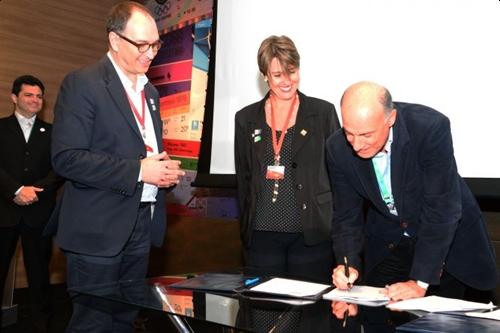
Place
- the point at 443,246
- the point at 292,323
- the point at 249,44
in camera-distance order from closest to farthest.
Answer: the point at 292,323
the point at 443,246
the point at 249,44

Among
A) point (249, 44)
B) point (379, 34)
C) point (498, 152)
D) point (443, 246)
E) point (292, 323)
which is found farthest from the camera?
point (249, 44)

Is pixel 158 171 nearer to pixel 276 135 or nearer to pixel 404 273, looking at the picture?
pixel 276 135

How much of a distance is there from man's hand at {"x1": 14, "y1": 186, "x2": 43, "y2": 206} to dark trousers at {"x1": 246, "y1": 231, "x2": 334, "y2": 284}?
188 centimetres

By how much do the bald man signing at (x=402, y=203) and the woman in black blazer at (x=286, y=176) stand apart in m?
0.24

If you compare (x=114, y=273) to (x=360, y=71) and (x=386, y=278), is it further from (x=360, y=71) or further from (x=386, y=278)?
(x=360, y=71)

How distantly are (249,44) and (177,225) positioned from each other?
175 centimetres

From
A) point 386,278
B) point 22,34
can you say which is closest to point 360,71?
point 386,278

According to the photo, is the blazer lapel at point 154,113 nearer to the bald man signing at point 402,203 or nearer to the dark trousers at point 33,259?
the bald man signing at point 402,203

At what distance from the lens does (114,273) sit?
1.77 metres

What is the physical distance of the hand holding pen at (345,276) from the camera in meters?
1.53

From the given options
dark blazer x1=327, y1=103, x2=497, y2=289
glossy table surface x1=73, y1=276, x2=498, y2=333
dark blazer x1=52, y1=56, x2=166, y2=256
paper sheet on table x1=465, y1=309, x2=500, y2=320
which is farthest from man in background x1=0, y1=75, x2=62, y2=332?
paper sheet on table x1=465, y1=309, x2=500, y2=320

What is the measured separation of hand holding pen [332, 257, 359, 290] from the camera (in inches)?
60.1

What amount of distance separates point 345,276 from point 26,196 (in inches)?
99.3

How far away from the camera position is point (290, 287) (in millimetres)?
1510
